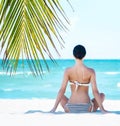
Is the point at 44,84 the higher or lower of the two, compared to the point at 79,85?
lower

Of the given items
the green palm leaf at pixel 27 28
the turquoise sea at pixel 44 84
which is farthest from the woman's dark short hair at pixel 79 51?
the turquoise sea at pixel 44 84

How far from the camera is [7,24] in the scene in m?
3.13

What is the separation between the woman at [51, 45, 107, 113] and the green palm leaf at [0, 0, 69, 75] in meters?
1.66

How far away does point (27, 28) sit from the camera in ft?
10.3

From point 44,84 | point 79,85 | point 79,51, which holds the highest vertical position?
point 79,51

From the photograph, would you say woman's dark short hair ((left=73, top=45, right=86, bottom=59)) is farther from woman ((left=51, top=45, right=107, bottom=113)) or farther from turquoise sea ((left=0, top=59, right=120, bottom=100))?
turquoise sea ((left=0, top=59, right=120, bottom=100))

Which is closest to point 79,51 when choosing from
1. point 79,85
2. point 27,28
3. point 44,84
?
point 79,85

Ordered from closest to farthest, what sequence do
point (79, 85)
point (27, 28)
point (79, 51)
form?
point (27, 28)
point (79, 51)
point (79, 85)

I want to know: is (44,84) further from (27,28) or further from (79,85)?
(27,28)

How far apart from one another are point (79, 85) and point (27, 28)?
1913 millimetres

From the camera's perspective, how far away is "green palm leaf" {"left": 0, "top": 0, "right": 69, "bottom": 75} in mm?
3104

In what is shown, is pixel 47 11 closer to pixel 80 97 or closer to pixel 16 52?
pixel 16 52

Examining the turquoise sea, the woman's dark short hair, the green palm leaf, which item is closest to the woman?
the woman's dark short hair

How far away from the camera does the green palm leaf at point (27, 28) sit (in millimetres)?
3104
